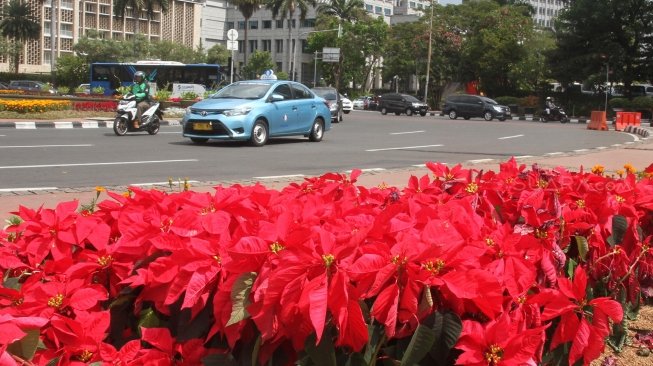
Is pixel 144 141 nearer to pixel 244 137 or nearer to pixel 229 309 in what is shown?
pixel 244 137

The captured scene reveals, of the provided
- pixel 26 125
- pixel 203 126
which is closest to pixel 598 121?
pixel 203 126

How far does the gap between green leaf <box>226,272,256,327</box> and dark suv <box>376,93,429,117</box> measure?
47.0m

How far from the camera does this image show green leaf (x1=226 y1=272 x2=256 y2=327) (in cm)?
173

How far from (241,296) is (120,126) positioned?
17.4 meters

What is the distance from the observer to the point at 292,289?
1.69 m

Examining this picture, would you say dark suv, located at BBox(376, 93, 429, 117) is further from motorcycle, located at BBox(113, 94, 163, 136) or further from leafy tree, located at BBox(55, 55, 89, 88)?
motorcycle, located at BBox(113, 94, 163, 136)

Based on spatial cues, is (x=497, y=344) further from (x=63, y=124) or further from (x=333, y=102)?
(x=333, y=102)

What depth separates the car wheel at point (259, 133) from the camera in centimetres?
1659

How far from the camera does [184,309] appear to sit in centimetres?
190

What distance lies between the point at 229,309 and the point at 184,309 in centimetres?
16

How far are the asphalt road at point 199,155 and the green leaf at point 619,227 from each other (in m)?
7.50

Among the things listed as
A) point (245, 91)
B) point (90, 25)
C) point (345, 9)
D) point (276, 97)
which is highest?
point (345, 9)

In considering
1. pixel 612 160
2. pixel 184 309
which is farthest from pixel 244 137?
pixel 184 309

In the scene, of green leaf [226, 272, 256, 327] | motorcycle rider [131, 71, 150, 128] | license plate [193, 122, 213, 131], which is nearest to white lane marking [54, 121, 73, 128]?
motorcycle rider [131, 71, 150, 128]
